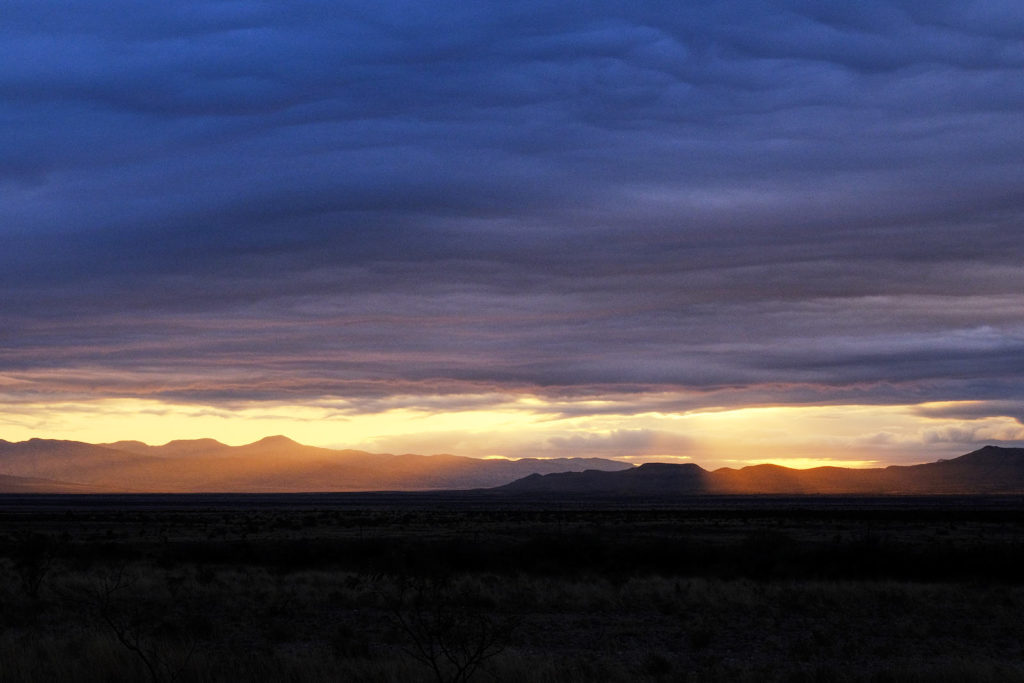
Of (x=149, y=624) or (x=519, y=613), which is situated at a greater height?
(x=149, y=624)

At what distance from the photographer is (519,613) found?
845 inches

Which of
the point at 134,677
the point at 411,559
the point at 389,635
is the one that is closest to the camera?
the point at 134,677

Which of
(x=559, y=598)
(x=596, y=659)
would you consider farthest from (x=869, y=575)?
(x=596, y=659)

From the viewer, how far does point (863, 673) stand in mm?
15000

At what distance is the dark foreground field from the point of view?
13727 millimetres

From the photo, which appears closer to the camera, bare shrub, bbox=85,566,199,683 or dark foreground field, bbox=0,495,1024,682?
bare shrub, bbox=85,566,199,683

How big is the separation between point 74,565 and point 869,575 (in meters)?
24.5

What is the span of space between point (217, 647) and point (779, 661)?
9350 mm

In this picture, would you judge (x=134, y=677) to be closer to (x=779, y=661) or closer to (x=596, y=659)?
(x=596, y=659)

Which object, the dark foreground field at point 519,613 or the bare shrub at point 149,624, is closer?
the bare shrub at point 149,624

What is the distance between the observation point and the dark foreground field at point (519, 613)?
45.0 ft

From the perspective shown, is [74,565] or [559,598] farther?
[74,565]

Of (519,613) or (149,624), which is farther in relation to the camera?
(519,613)

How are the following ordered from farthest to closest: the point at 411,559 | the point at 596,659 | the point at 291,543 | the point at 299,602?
the point at 291,543 → the point at 411,559 → the point at 299,602 → the point at 596,659
